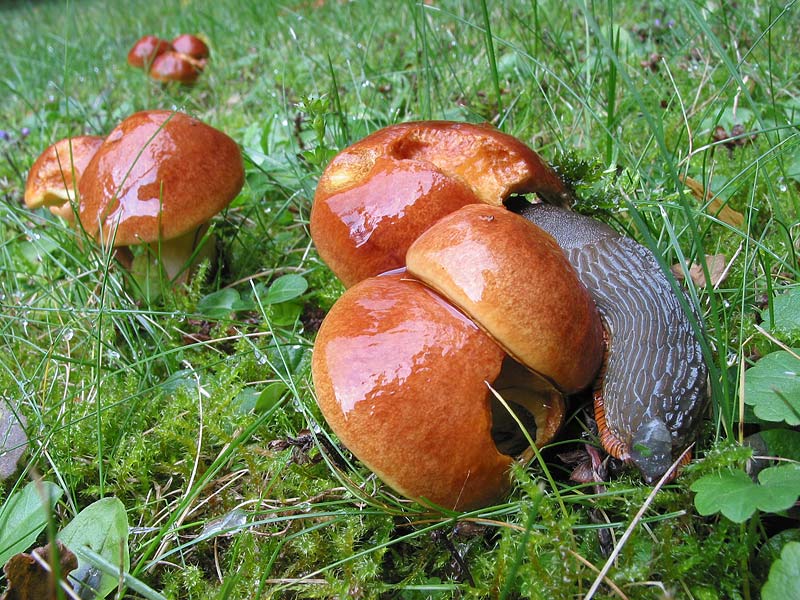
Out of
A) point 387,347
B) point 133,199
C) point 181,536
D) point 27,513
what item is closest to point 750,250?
point 387,347

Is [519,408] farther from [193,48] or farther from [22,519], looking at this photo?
[193,48]

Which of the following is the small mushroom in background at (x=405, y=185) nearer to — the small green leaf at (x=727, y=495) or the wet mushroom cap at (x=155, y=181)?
the wet mushroom cap at (x=155, y=181)

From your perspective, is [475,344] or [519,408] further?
[519,408]

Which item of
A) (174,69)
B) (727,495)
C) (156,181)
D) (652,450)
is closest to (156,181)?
(156,181)

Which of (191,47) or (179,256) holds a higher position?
(191,47)

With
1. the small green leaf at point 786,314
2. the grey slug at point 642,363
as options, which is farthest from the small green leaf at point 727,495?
the small green leaf at point 786,314

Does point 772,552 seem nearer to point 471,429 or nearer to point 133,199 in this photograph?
point 471,429

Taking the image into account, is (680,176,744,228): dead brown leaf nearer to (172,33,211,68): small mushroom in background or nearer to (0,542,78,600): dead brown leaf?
(0,542,78,600): dead brown leaf
